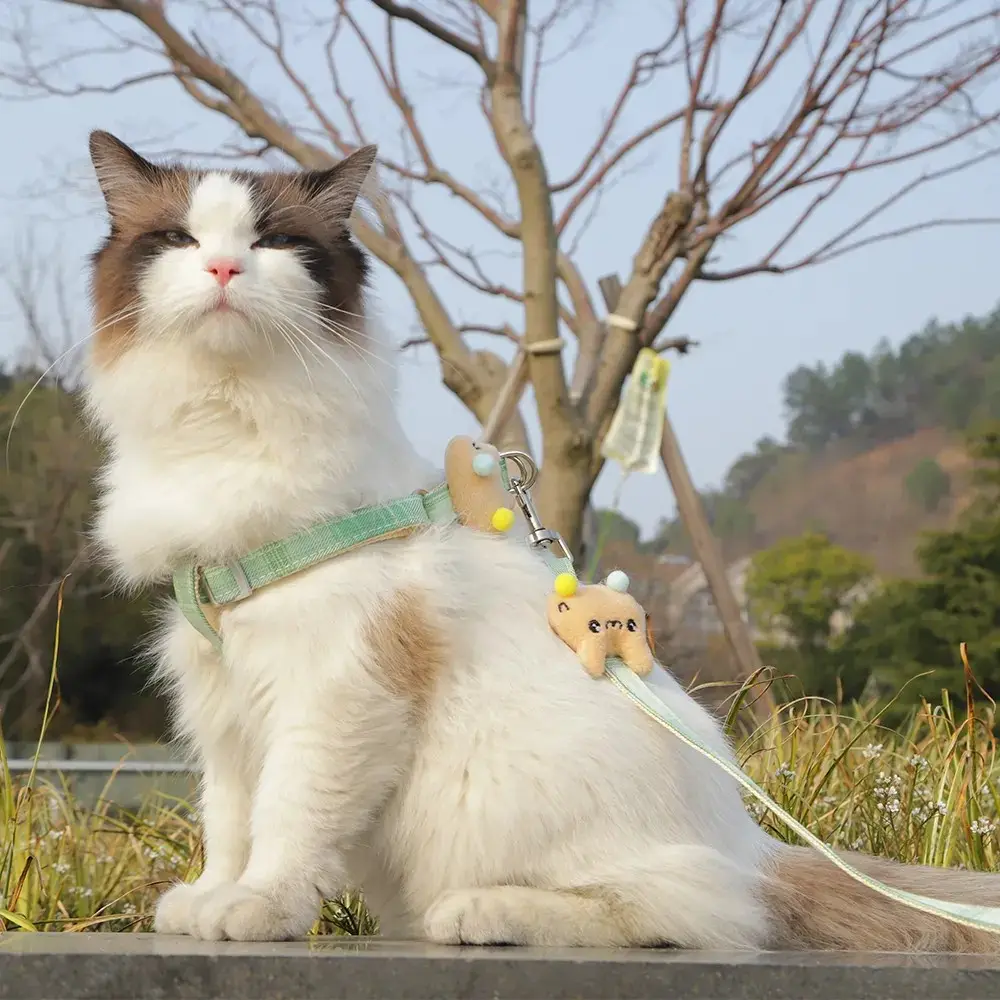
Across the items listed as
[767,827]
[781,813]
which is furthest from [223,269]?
[767,827]

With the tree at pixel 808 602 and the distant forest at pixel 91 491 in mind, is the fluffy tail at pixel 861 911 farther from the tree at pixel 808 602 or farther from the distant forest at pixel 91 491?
the tree at pixel 808 602

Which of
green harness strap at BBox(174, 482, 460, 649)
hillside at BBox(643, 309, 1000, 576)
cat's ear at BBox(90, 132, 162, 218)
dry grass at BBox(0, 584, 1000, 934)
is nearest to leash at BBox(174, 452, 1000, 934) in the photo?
green harness strap at BBox(174, 482, 460, 649)

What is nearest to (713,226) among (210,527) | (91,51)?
(91,51)

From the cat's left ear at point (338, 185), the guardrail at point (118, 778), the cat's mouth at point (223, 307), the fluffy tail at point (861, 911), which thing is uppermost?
the cat's left ear at point (338, 185)

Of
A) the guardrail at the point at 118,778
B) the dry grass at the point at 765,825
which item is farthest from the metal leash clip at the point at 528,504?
the guardrail at the point at 118,778

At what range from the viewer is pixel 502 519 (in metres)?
1.45

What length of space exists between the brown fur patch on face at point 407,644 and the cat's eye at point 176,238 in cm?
51

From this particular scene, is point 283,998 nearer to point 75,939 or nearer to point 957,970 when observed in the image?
point 75,939

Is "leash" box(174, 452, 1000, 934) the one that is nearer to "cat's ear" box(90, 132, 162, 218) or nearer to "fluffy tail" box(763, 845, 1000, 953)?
"fluffy tail" box(763, 845, 1000, 953)

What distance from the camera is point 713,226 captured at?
3771mm

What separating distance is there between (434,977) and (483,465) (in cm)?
64

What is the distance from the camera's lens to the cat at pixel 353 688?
47.9 inches

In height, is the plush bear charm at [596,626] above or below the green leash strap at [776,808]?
above

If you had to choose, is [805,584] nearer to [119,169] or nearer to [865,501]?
[865,501]
